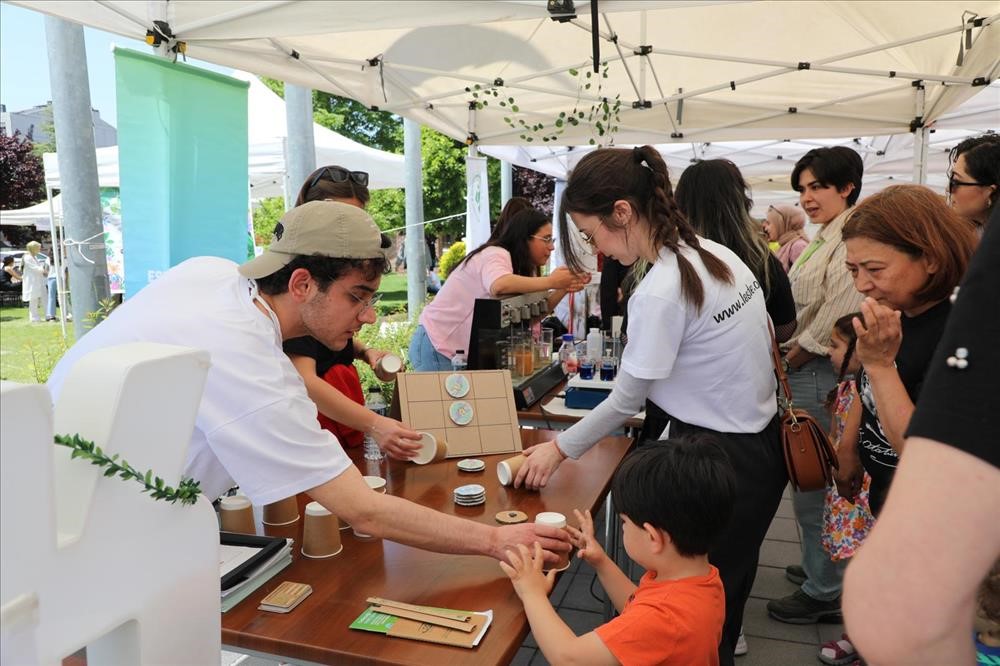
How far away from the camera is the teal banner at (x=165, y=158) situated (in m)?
3.02

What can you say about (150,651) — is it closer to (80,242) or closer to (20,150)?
(80,242)

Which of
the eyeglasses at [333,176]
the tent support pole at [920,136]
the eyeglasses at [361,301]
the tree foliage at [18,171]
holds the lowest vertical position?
the eyeglasses at [361,301]

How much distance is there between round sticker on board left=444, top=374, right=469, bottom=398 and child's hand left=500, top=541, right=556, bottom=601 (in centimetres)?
98

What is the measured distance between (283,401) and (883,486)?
1578mm

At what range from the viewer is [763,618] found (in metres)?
3.13

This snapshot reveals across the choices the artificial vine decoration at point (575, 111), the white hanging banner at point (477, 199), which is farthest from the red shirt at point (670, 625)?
the white hanging banner at point (477, 199)

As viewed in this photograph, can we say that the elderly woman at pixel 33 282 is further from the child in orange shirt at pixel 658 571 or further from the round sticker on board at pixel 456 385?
the child in orange shirt at pixel 658 571

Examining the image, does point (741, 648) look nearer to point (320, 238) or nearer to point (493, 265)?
point (493, 265)

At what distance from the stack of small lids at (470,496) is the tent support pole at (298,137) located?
Answer: 4103 millimetres

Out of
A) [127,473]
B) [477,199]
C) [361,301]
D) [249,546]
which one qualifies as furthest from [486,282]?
[477,199]

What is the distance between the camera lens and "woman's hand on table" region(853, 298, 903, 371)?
1646 millimetres

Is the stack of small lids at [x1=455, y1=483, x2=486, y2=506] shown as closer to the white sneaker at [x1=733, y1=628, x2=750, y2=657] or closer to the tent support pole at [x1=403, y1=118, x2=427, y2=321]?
the white sneaker at [x1=733, y1=628, x2=750, y2=657]

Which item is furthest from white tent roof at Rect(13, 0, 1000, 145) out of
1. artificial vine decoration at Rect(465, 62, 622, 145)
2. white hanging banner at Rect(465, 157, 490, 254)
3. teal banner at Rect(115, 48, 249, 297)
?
white hanging banner at Rect(465, 157, 490, 254)

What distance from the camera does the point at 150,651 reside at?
2.99ft
